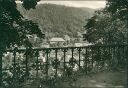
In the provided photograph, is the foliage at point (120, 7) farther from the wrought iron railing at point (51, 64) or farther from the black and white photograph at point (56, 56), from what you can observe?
the wrought iron railing at point (51, 64)

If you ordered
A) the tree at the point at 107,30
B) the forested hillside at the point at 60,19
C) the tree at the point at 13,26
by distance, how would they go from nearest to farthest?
Answer: 1. the tree at the point at 13,26
2. the tree at the point at 107,30
3. the forested hillside at the point at 60,19

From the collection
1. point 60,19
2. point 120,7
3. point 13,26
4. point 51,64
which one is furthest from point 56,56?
point 60,19

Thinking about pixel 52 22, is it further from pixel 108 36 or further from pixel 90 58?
pixel 90 58

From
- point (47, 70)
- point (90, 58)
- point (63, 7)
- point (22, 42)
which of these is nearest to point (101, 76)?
point (90, 58)

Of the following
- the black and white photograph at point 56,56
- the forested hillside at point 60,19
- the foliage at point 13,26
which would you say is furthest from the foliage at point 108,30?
the forested hillside at point 60,19

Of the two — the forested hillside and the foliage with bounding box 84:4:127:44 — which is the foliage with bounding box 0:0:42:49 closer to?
the foliage with bounding box 84:4:127:44

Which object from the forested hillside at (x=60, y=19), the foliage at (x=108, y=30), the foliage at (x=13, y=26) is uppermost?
the foliage at (x=13, y=26)

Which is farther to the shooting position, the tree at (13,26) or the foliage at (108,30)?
the foliage at (108,30)

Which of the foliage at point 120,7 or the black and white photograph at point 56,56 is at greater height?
the foliage at point 120,7

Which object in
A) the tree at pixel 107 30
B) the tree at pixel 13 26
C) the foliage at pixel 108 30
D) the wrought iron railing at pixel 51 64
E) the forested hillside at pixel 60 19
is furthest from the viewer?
the forested hillside at pixel 60 19
